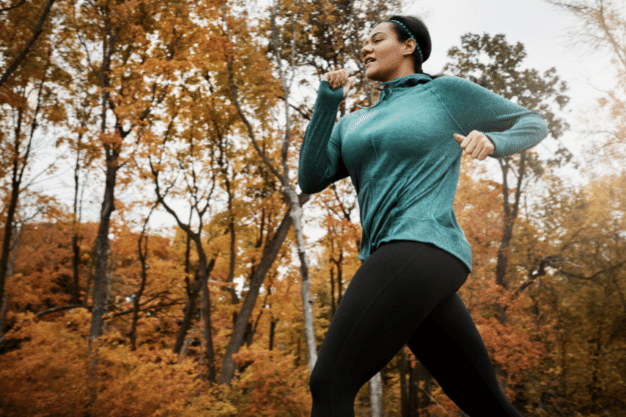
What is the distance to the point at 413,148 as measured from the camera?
1.13 meters

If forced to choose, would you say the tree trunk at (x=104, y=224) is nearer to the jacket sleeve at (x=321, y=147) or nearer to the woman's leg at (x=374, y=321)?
the jacket sleeve at (x=321, y=147)

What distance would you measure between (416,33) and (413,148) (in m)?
0.48

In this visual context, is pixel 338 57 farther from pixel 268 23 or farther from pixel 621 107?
pixel 621 107

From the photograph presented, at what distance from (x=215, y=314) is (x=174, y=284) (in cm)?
251

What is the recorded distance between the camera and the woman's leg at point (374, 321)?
3.17 feet

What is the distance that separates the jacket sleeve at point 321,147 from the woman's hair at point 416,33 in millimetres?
313

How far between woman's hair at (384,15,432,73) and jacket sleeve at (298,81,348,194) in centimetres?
31

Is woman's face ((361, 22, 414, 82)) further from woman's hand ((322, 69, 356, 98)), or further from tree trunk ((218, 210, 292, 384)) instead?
tree trunk ((218, 210, 292, 384))

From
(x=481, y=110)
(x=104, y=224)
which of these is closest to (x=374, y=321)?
(x=481, y=110)

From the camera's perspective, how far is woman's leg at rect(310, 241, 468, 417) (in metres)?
0.97

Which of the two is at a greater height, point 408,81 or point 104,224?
point 104,224

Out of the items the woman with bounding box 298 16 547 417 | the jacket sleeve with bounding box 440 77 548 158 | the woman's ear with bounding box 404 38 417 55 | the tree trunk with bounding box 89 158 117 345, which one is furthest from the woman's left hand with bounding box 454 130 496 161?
the tree trunk with bounding box 89 158 117 345

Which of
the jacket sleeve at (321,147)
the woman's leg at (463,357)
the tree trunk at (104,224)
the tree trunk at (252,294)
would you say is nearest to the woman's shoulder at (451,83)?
the jacket sleeve at (321,147)

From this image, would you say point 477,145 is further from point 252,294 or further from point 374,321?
point 252,294
